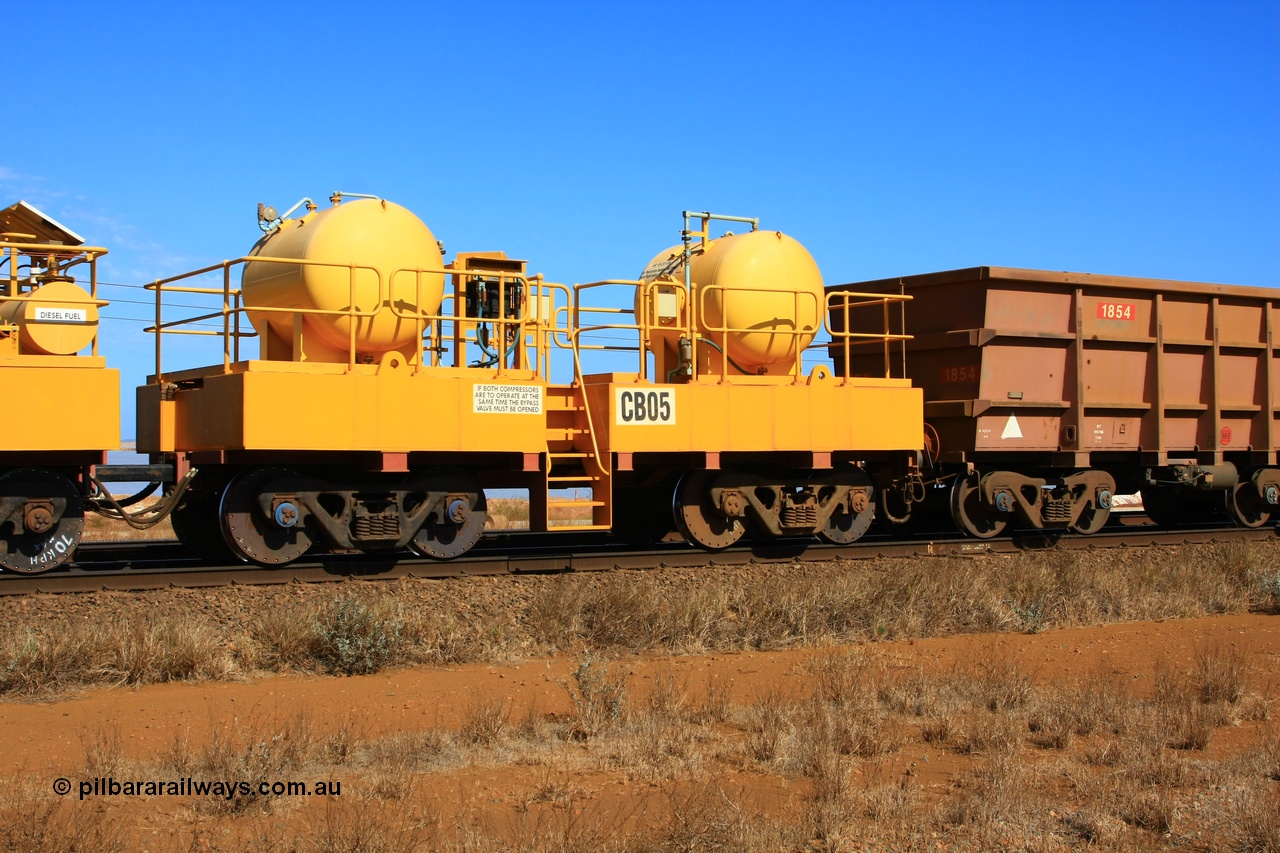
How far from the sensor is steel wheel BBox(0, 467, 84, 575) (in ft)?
34.8

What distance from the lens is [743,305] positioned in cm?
1343

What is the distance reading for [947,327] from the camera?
15188mm

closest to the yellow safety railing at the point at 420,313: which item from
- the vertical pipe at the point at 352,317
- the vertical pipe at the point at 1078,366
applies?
the vertical pipe at the point at 352,317

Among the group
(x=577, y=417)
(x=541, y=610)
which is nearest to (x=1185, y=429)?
(x=577, y=417)

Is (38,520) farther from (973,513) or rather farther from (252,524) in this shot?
(973,513)

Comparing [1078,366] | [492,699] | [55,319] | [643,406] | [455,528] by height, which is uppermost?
[55,319]

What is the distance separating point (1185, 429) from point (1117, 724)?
981 centimetres

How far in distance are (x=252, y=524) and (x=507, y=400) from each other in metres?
2.69

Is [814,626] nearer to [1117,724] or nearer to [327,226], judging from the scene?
[1117,724]

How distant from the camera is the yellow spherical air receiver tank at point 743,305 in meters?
13.4

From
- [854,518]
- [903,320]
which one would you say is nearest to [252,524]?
[854,518]

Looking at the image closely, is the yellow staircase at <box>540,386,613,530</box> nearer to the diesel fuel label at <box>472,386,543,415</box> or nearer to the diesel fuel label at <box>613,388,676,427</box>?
the diesel fuel label at <box>613,388,676,427</box>

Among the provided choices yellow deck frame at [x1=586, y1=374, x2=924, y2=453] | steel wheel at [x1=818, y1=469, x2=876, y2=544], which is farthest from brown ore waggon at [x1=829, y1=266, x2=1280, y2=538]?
steel wheel at [x1=818, y1=469, x2=876, y2=544]

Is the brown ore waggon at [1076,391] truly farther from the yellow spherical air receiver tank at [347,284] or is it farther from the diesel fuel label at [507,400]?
the yellow spherical air receiver tank at [347,284]
